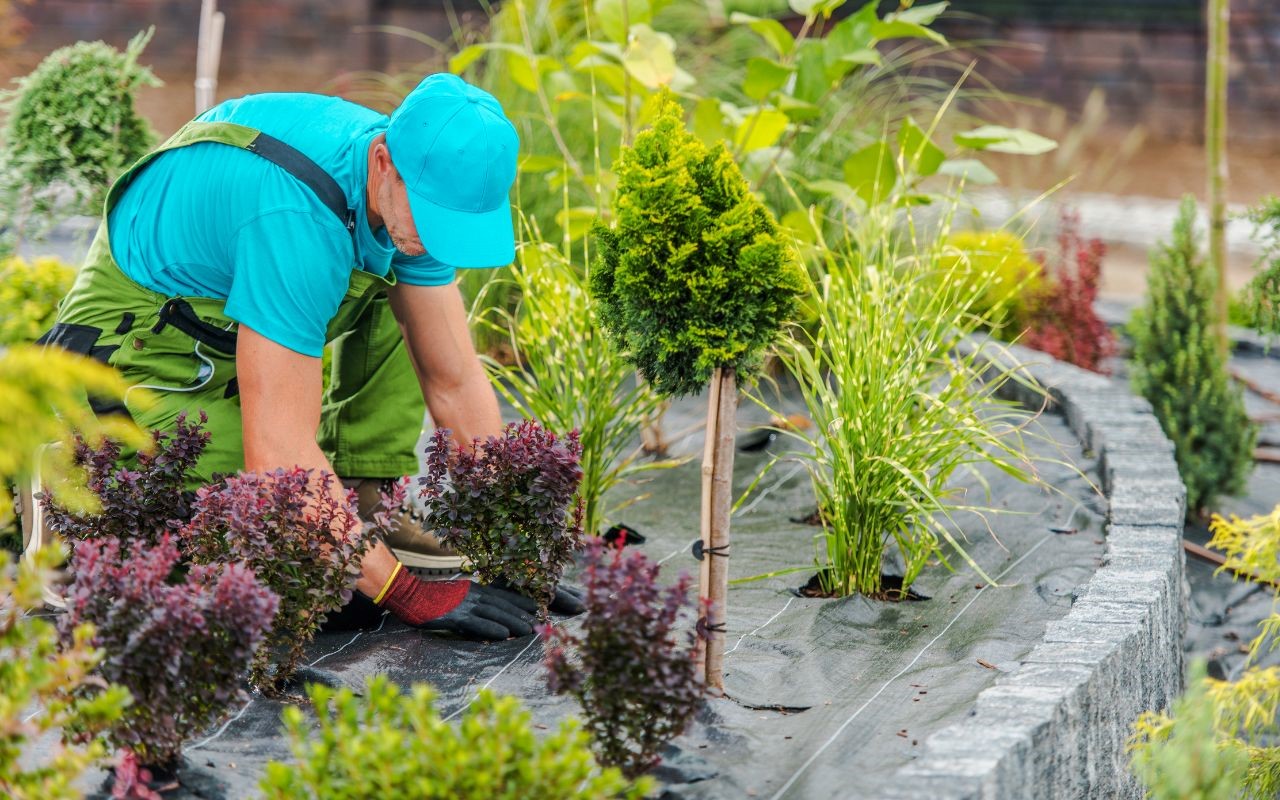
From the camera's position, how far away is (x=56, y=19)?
11875 mm

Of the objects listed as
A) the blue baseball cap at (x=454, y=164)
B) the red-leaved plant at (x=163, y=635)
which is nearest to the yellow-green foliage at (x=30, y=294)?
the blue baseball cap at (x=454, y=164)

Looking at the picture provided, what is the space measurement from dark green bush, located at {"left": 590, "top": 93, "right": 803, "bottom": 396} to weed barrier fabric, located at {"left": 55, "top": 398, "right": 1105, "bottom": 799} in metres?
0.64

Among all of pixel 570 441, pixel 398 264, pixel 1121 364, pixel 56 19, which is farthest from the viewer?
pixel 56 19

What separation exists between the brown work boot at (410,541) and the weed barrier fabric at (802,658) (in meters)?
0.34

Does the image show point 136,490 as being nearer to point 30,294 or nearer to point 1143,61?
point 30,294

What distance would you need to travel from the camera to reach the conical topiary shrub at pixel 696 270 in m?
2.28

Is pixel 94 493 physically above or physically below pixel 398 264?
below

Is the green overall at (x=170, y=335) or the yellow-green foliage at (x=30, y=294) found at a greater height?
the green overall at (x=170, y=335)

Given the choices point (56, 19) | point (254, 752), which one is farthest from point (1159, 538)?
point (56, 19)

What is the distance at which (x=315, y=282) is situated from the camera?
8.11ft

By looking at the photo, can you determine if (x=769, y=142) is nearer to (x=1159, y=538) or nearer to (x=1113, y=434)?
(x=1113, y=434)

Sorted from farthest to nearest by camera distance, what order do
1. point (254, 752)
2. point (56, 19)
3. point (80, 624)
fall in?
point (56, 19) < point (254, 752) < point (80, 624)

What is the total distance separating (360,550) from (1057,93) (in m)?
Result: 9.91

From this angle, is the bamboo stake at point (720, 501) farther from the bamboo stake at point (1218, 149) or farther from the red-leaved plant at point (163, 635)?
the bamboo stake at point (1218, 149)
